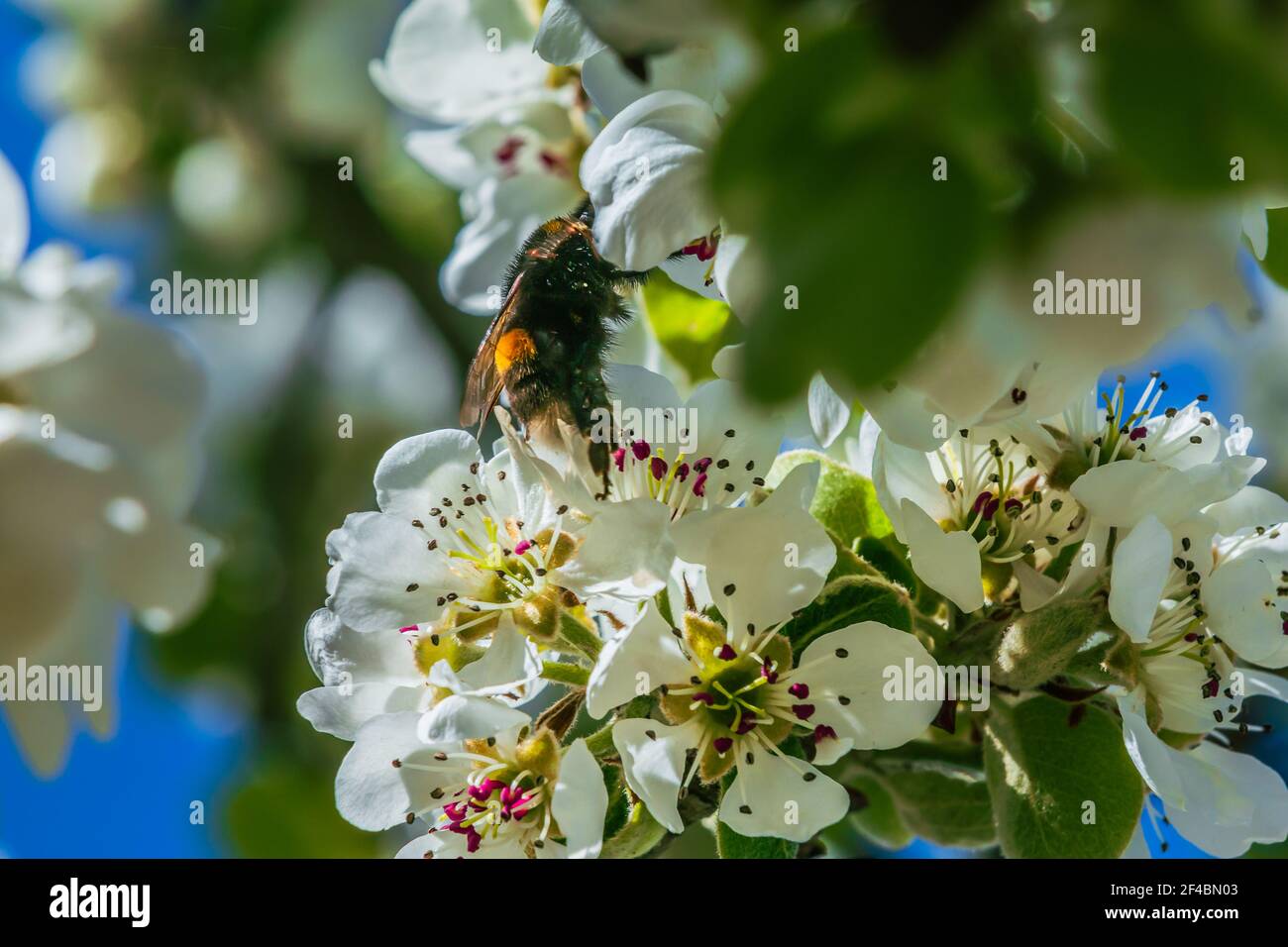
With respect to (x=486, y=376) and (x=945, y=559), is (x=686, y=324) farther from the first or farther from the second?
(x=945, y=559)

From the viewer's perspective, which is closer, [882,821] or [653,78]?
[653,78]

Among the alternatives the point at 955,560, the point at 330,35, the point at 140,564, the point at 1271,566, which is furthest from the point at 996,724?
the point at 330,35

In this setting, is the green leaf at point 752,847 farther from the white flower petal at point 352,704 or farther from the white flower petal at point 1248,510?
the white flower petal at point 1248,510

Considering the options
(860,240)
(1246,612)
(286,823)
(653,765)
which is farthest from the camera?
(286,823)

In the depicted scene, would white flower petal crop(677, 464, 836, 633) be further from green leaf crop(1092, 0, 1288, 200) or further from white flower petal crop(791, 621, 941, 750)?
green leaf crop(1092, 0, 1288, 200)

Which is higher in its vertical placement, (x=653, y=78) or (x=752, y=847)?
(x=653, y=78)

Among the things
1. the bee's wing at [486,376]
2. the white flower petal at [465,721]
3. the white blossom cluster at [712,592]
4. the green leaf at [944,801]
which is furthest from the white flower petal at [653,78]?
the green leaf at [944,801]

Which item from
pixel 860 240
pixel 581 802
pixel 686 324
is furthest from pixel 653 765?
pixel 860 240

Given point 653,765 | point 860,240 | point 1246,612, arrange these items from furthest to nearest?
1. point 1246,612
2. point 653,765
3. point 860,240
